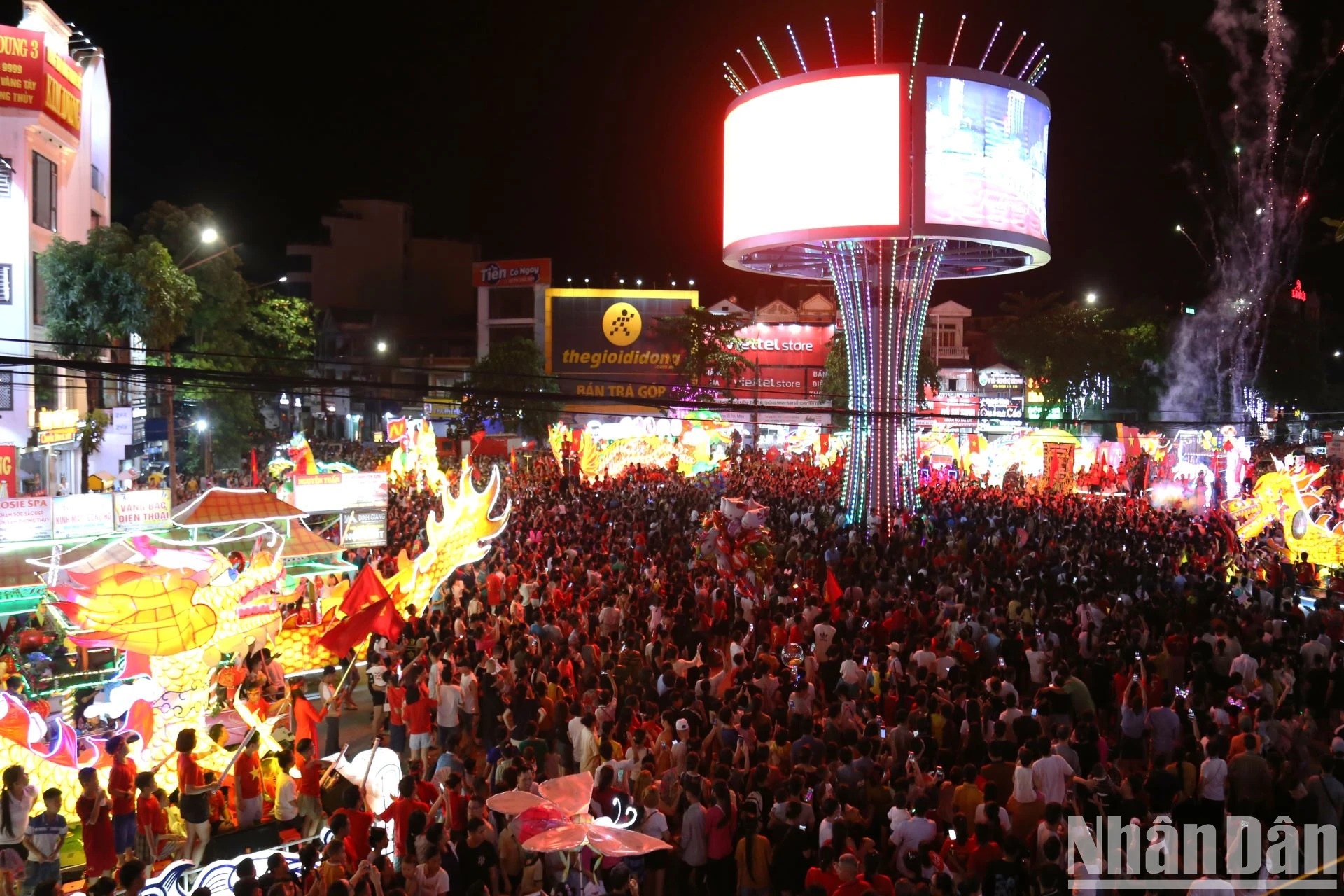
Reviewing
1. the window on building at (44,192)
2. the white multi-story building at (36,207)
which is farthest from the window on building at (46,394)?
the window on building at (44,192)

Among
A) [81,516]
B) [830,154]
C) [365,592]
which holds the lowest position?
[365,592]

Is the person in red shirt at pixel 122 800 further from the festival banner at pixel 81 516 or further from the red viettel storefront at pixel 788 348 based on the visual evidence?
the red viettel storefront at pixel 788 348

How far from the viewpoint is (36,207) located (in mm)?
26016

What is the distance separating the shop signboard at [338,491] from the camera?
15352 millimetres

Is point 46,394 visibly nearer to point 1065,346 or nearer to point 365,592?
point 365,592

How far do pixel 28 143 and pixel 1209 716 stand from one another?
27131 millimetres

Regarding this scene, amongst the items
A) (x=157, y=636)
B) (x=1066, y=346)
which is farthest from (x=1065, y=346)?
(x=157, y=636)

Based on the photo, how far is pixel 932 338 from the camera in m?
65.0

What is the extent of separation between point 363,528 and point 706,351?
126 feet

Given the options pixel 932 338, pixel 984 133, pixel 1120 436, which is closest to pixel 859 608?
pixel 984 133

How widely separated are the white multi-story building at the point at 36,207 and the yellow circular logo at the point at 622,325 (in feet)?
118

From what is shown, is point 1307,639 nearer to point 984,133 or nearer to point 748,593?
point 748,593

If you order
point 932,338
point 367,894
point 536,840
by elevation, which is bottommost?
point 367,894

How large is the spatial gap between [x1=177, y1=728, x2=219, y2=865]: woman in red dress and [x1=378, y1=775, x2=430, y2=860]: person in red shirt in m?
1.65
